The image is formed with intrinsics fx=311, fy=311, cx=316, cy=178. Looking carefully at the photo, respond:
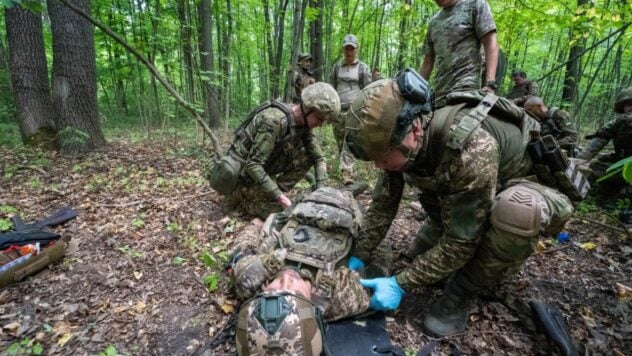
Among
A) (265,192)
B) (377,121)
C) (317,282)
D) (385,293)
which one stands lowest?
(385,293)

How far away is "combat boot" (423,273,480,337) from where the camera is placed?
2.25m

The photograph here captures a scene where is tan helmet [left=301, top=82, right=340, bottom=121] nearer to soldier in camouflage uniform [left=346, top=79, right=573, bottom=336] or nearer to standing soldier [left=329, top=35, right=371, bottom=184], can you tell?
soldier in camouflage uniform [left=346, top=79, right=573, bottom=336]

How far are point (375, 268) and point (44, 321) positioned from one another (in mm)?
2536

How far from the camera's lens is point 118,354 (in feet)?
6.61

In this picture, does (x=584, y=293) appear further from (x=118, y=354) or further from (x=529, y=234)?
(x=118, y=354)

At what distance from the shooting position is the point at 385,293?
7.41 feet

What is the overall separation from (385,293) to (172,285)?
1801 millimetres

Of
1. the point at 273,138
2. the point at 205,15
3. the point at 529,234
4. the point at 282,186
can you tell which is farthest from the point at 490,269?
the point at 205,15

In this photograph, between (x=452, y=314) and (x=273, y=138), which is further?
(x=273, y=138)

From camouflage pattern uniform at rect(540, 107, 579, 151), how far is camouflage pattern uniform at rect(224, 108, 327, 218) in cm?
409

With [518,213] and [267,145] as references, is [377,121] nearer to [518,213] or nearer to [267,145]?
[518,213]

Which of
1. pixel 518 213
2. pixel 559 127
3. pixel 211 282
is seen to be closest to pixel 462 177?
pixel 518 213

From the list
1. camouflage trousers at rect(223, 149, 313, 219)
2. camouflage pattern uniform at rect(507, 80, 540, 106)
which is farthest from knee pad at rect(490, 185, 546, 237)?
camouflage pattern uniform at rect(507, 80, 540, 106)

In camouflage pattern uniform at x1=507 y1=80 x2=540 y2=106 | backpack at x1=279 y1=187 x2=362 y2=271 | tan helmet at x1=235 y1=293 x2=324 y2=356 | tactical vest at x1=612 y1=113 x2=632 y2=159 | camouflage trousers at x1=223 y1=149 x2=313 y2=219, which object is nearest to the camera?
tan helmet at x1=235 y1=293 x2=324 y2=356
